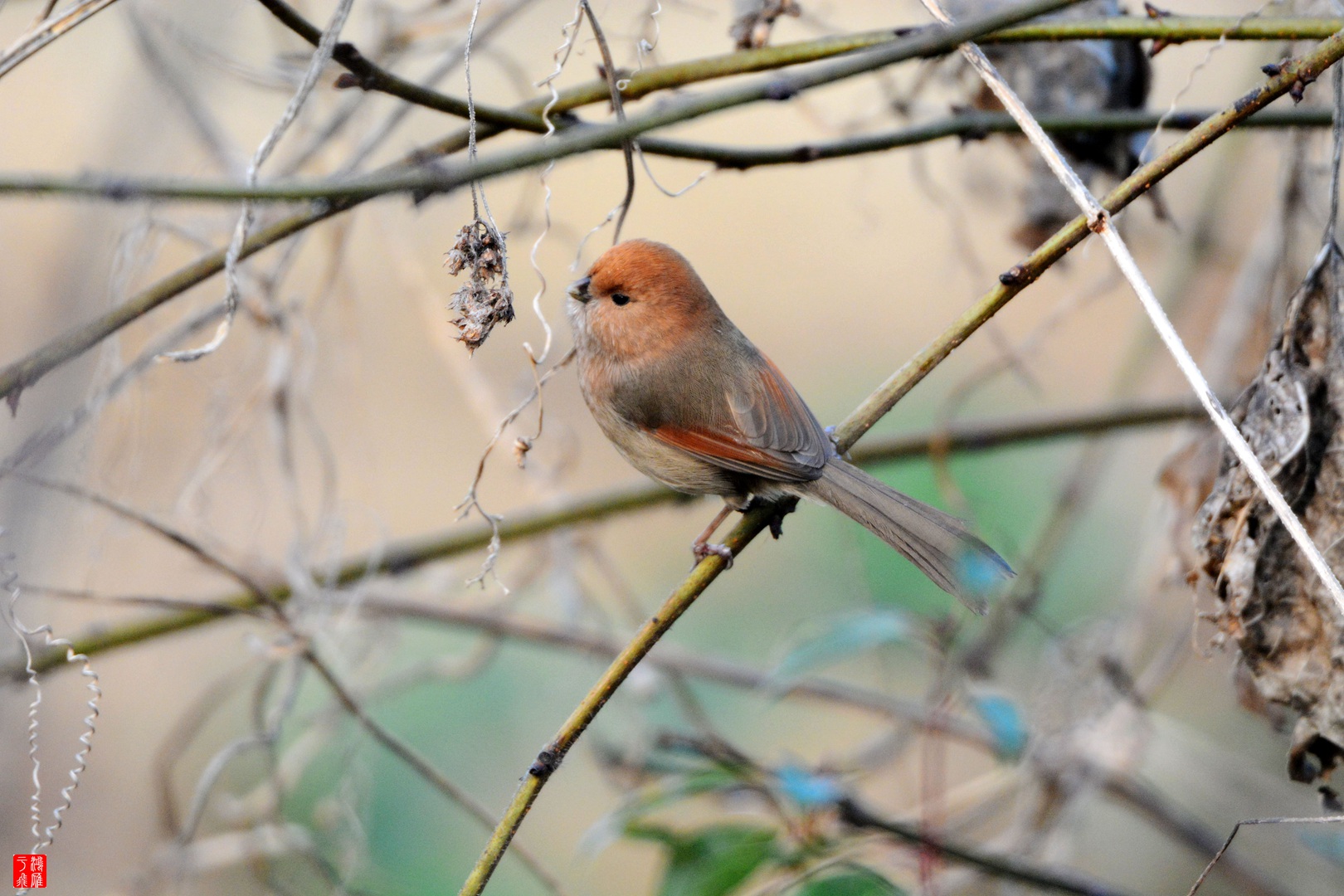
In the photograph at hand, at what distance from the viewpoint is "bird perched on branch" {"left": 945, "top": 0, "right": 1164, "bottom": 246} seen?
2.71m

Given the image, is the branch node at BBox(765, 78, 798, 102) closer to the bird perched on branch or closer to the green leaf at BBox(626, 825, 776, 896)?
the bird perched on branch

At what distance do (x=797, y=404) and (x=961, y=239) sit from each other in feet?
1.95

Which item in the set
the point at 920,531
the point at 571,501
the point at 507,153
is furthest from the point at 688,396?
the point at 507,153

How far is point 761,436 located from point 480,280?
1.23 meters

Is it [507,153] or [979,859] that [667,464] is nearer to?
[979,859]

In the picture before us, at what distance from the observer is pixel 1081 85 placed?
2.81 meters

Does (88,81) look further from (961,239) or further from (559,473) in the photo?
(961,239)

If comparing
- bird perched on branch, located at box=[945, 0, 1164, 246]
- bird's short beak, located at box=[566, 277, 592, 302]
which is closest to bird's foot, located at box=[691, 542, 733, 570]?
bird's short beak, located at box=[566, 277, 592, 302]

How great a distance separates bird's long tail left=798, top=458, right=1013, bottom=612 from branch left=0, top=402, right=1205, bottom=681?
1.36 feet

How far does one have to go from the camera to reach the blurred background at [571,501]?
262 centimetres

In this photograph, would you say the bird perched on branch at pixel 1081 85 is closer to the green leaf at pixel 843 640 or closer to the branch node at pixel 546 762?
the green leaf at pixel 843 640

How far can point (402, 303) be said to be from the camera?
603 centimetres

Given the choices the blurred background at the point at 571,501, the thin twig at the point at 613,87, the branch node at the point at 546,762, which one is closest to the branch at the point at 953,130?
the thin twig at the point at 613,87

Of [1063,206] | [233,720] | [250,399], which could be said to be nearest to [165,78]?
[250,399]
